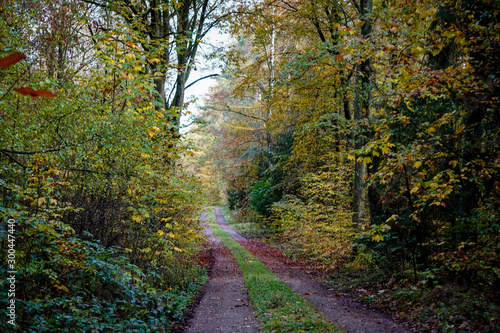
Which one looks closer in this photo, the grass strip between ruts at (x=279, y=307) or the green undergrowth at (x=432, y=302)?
the green undergrowth at (x=432, y=302)

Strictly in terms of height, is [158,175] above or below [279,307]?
above

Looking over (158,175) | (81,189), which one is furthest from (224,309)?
(81,189)


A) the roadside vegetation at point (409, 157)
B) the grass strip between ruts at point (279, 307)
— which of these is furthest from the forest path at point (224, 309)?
the roadside vegetation at point (409, 157)

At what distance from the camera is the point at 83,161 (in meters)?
5.19

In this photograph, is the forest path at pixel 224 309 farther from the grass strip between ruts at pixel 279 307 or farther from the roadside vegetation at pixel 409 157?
the roadside vegetation at pixel 409 157

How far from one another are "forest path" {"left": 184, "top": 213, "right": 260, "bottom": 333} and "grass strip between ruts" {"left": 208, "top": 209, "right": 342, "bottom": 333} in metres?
0.23

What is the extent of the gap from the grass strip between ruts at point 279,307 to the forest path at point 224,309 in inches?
9.1

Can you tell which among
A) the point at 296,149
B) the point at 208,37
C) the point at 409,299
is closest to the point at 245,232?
the point at 296,149

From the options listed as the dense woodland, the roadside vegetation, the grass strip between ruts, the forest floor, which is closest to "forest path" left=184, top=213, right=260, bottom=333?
the forest floor

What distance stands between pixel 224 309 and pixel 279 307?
4.19 feet

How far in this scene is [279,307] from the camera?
6.84 metres

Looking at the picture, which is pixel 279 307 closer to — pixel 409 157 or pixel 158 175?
pixel 158 175

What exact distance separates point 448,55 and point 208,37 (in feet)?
30.5

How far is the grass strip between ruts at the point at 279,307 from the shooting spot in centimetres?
550
